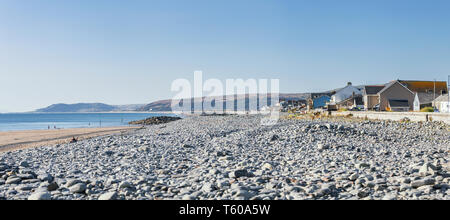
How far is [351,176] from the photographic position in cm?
794

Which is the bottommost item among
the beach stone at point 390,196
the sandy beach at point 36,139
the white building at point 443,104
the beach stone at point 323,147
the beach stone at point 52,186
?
the sandy beach at point 36,139

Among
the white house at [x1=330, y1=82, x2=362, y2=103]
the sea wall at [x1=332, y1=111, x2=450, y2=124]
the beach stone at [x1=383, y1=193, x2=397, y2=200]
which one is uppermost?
the white house at [x1=330, y1=82, x2=362, y2=103]

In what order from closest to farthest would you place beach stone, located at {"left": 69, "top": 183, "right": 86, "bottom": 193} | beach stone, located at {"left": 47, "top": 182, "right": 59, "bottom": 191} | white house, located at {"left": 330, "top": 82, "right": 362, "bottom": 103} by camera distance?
beach stone, located at {"left": 69, "top": 183, "right": 86, "bottom": 193} → beach stone, located at {"left": 47, "top": 182, "right": 59, "bottom": 191} → white house, located at {"left": 330, "top": 82, "right": 362, "bottom": 103}

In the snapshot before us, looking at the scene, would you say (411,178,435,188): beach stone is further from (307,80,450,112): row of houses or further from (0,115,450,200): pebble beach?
(307,80,450,112): row of houses

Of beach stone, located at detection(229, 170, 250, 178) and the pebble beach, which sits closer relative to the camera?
the pebble beach

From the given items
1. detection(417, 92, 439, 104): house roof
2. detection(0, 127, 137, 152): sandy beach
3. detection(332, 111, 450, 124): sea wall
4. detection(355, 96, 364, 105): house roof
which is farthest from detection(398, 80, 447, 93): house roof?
detection(0, 127, 137, 152): sandy beach

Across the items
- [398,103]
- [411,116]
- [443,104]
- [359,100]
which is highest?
[359,100]

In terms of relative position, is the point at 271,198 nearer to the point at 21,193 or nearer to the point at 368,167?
the point at 368,167

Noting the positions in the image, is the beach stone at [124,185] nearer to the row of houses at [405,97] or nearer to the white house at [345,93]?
the row of houses at [405,97]

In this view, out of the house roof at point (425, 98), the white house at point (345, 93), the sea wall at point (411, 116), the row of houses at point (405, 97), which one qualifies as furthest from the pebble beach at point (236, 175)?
the white house at point (345, 93)

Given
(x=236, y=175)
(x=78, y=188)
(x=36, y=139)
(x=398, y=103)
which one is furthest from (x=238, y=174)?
(x=398, y=103)

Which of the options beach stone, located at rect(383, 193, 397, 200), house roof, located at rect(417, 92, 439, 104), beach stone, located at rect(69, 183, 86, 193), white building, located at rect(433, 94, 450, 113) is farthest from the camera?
house roof, located at rect(417, 92, 439, 104)

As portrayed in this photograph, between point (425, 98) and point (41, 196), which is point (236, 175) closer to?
point (41, 196)
